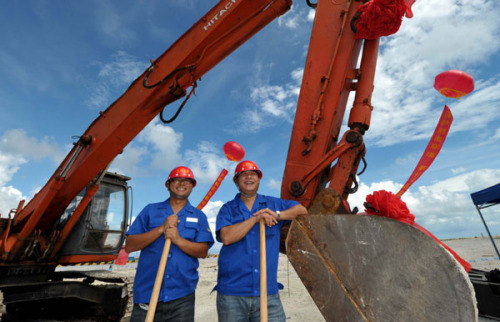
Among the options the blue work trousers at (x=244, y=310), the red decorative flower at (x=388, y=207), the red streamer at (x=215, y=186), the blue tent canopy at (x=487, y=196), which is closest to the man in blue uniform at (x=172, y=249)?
the blue work trousers at (x=244, y=310)

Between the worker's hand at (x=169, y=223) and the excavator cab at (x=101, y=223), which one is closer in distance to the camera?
the worker's hand at (x=169, y=223)

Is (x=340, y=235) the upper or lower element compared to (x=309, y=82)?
lower

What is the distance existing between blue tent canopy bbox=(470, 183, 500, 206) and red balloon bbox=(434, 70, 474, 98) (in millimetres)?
3419

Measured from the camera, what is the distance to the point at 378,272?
5.50 feet

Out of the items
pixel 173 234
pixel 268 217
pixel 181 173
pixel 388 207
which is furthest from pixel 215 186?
pixel 388 207

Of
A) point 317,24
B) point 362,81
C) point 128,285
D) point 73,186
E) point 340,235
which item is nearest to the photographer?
point 340,235

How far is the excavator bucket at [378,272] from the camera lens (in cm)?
152

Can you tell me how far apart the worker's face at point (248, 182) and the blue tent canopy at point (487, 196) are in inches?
314

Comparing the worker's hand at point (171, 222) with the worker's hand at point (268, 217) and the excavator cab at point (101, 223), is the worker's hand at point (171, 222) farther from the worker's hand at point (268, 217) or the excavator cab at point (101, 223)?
the excavator cab at point (101, 223)

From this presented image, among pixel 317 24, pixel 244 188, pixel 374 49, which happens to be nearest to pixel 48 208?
pixel 244 188

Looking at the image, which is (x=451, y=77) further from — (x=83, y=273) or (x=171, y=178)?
(x=83, y=273)

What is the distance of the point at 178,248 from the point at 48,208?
3.30m

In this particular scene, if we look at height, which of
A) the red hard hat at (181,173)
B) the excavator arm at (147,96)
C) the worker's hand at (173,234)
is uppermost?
the excavator arm at (147,96)

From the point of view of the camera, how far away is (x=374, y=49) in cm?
302
